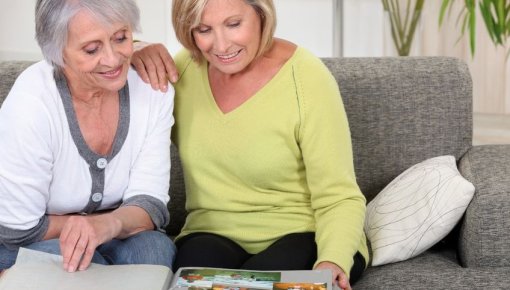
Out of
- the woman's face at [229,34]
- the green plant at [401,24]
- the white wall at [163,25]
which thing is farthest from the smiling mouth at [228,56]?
the green plant at [401,24]

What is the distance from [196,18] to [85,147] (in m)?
0.38

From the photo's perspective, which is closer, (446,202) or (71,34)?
(71,34)

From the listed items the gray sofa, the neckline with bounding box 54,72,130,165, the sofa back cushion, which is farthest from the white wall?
the neckline with bounding box 54,72,130,165

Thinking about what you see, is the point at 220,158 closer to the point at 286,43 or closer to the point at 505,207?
the point at 286,43

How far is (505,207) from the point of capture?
6.97ft

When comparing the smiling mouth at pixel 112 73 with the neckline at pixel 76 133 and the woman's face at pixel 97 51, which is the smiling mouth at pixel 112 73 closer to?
the woman's face at pixel 97 51

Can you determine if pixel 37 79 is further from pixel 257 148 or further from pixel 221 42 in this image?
pixel 257 148

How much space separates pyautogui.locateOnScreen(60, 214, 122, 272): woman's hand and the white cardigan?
0.12 metres

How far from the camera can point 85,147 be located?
1963 millimetres

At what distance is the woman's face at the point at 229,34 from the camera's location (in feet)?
6.56

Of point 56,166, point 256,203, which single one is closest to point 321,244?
point 256,203

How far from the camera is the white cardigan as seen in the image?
6.21ft

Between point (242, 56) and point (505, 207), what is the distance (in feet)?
2.36

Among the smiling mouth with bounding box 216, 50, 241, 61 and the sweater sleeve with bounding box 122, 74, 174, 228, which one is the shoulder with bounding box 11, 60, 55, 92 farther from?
the smiling mouth with bounding box 216, 50, 241, 61
